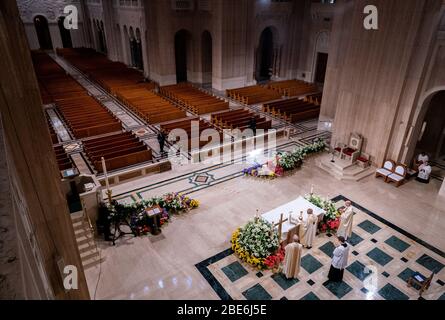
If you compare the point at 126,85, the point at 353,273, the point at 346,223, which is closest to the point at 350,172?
the point at 346,223

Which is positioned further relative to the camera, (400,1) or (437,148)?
(437,148)

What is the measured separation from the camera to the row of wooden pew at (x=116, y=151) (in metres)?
11.5

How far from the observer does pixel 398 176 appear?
35.8 feet

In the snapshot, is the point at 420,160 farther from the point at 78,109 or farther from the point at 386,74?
the point at 78,109

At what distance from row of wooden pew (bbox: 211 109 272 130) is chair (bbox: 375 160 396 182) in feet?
18.5

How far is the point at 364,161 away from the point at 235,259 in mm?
6681

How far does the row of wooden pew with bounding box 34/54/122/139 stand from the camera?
14.6m

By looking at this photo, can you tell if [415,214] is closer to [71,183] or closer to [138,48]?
[71,183]

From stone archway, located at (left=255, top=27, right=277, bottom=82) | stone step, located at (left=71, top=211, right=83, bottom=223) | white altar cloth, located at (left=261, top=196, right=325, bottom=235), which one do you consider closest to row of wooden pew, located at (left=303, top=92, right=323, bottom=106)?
stone archway, located at (left=255, top=27, right=277, bottom=82)

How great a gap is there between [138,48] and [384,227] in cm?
2510

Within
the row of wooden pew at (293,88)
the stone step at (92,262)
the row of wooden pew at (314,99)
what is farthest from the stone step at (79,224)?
the row of wooden pew at (293,88)

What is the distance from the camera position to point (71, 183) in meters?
8.38
